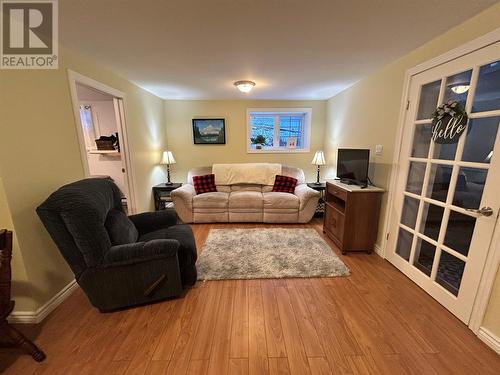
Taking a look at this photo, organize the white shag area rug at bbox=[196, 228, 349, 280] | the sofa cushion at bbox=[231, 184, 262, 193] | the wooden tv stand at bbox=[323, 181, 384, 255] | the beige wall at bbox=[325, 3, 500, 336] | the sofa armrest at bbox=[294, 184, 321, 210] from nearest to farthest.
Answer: the beige wall at bbox=[325, 3, 500, 336] → the white shag area rug at bbox=[196, 228, 349, 280] → the wooden tv stand at bbox=[323, 181, 384, 255] → the sofa armrest at bbox=[294, 184, 321, 210] → the sofa cushion at bbox=[231, 184, 262, 193]

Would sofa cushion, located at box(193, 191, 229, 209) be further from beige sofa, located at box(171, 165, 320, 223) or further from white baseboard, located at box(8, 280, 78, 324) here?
white baseboard, located at box(8, 280, 78, 324)

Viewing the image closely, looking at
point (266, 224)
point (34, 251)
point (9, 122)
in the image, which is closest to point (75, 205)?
point (34, 251)

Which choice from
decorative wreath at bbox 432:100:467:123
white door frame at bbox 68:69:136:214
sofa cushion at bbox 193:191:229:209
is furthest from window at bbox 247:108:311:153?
Result: decorative wreath at bbox 432:100:467:123

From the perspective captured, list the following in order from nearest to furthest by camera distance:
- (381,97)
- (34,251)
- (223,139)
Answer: (34,251)
(381,97)
(223,139)

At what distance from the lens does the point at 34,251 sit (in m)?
1.57

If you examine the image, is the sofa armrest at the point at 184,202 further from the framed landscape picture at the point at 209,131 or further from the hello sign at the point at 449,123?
the hello sign at the point at 449,123

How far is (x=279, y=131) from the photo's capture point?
4.42 meters

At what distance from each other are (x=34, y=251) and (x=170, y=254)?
1.03 m

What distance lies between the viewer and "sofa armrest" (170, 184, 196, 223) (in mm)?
3387

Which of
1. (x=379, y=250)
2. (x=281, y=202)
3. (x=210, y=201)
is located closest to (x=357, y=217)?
(x=379, y=250)

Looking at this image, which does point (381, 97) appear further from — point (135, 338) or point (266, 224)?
point (135, 338)

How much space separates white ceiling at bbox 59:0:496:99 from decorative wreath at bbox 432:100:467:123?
585 millimetres

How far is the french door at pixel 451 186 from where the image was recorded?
4.58ft

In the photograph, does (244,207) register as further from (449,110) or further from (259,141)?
(449,110)
